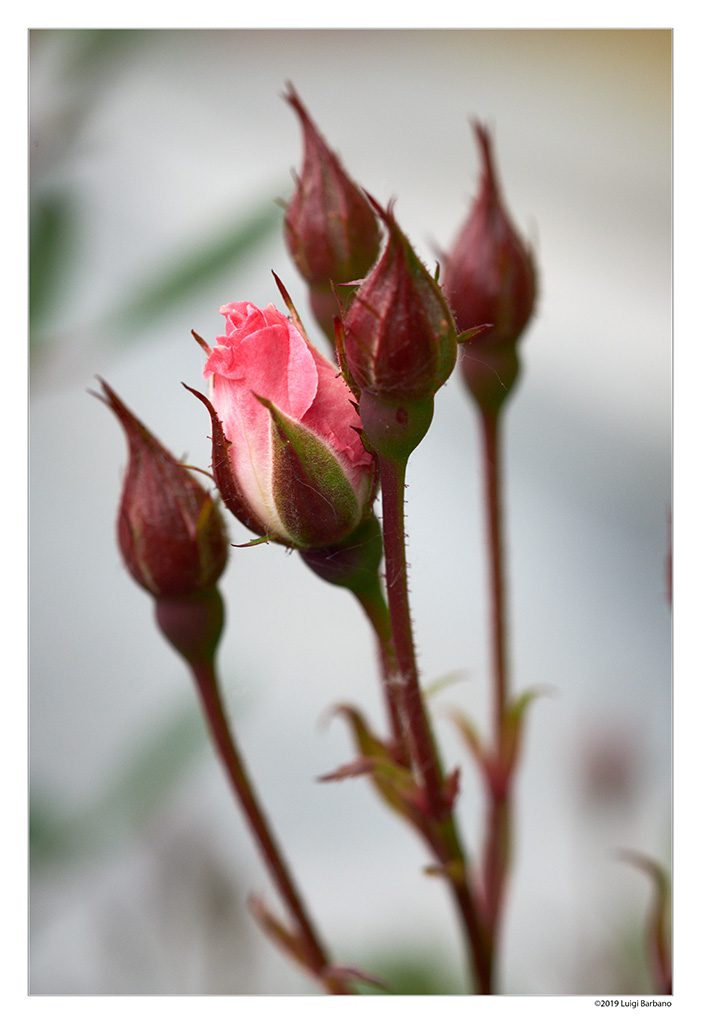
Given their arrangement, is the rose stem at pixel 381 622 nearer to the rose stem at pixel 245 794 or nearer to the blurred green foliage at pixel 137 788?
the rose stem at pixel 245 794

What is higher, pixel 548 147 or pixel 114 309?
pixel 548 147

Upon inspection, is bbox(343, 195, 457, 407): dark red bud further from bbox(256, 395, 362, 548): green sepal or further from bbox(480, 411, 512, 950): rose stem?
bbox(480, 411, 512, 950): rose stem

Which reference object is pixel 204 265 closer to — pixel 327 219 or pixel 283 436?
pixel 327 219

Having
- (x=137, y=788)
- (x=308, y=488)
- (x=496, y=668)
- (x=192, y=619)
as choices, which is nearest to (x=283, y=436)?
(x=308, y=488)

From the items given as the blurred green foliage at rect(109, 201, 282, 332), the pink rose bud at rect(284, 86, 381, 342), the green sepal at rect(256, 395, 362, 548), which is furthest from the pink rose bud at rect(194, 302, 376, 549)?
the blurred green foliage at rect(109, 201, 282, 332)

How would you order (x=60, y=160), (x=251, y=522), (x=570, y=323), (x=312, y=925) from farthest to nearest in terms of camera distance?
1. (x=570, y=323)
2. (x=60, y=160)
3. (x=312, y=925)
4. (x=251, y=522)
